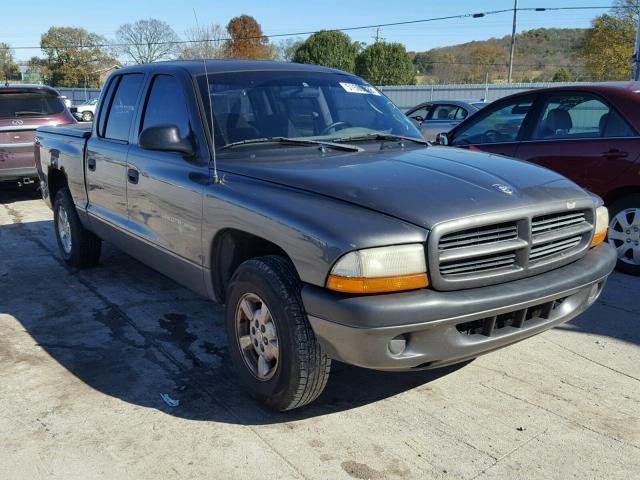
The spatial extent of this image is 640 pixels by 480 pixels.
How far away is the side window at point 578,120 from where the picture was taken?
548cm

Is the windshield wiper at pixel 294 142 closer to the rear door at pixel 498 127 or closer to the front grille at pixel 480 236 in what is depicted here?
the front grille at pixel 480 236

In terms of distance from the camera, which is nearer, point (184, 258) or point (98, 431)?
point (98, 431)

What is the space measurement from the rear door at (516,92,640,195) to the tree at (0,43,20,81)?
72.7m

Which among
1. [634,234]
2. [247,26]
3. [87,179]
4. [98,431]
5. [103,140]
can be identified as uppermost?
[247,26]

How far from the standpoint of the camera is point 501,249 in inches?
113

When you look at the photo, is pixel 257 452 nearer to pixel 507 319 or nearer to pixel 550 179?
pixel 507 319

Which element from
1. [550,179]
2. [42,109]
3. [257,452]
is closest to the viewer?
[257,452]

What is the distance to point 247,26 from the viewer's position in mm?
58781

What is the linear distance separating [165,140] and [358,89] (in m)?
1.56

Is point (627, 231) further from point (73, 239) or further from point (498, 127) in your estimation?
point (73, 239)

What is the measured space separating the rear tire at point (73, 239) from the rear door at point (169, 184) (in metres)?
1.55

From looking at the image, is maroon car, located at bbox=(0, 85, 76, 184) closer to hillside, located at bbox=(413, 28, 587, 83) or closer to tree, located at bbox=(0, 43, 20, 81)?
hillside, located at bbox=(413, 28, 587, 83)

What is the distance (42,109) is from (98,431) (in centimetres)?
800

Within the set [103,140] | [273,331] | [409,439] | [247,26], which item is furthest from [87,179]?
[247,26]
